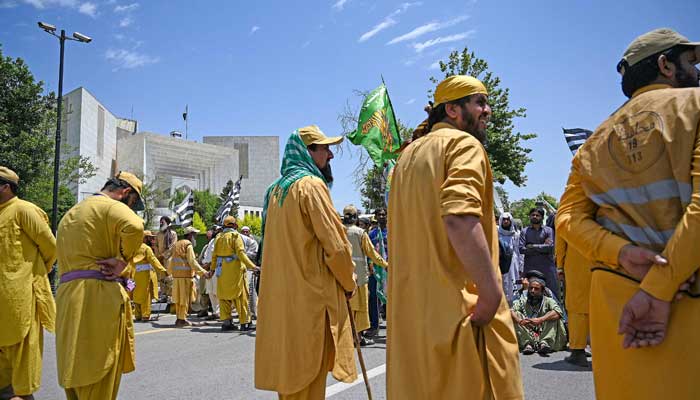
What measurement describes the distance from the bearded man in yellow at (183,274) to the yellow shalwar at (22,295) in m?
6.73

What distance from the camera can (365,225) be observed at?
1273 cm

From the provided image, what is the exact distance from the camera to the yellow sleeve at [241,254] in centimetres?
1073

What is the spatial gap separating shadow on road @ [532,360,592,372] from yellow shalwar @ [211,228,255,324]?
18.6 ft

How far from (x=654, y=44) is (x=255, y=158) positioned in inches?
4480

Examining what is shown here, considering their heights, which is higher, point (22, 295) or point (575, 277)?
point (575, 277)

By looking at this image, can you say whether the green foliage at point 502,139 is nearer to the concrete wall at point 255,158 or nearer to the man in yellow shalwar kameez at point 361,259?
the man in yellow shalwar kameez at point 361,259

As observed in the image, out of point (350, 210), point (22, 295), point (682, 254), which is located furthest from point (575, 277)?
point (22, 295)

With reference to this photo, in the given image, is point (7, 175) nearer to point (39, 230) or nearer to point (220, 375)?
point (39, 230)

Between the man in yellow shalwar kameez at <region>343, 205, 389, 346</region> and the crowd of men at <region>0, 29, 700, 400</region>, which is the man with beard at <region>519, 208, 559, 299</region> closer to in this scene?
the man in yellow shalwar kameez at <region>343, 205, 389, 346</region>

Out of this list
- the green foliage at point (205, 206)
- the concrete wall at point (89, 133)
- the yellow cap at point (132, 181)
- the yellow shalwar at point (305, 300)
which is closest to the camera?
the yellow shalwar at point (305, 300)

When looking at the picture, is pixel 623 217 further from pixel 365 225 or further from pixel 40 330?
pixel 365 225

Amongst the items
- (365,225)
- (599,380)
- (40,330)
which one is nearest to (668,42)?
(599,380)

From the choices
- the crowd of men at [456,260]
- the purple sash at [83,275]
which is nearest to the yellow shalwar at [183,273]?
the crowd of men at [456,260]

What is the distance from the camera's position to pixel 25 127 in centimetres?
2186
